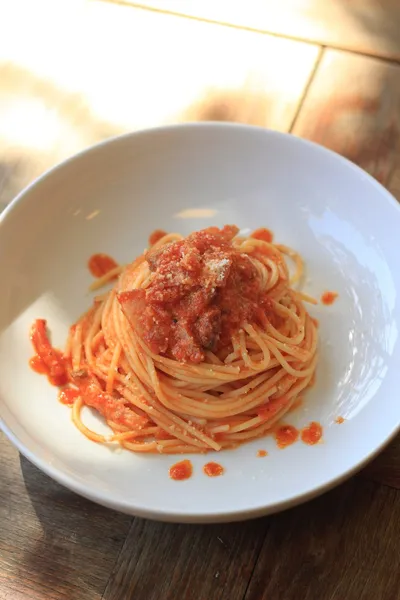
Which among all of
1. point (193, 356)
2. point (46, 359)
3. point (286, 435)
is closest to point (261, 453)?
point (286, 435)

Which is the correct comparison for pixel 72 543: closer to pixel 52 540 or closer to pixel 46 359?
pixel 52 540

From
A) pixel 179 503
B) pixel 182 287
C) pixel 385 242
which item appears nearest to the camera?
pixel 179 503

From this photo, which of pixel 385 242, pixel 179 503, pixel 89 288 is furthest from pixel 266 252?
pixel 179 503

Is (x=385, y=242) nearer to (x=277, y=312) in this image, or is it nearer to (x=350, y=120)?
(x=277, y=312)

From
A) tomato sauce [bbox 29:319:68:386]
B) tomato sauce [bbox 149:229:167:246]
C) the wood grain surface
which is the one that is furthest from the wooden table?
tomato sauce [bbox 149:229:167:246]

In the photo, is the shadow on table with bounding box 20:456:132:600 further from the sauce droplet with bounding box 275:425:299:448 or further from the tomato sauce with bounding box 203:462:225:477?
the sauce droplet with bounding box 275:425:299:448
